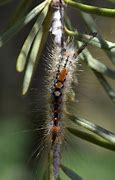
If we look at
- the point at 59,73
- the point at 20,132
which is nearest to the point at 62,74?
→ the point at 59,73

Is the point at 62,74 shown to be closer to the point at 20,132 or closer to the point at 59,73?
the point at 59,73

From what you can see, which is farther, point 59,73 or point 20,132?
point 20,132

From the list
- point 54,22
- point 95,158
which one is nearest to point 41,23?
point 54,22

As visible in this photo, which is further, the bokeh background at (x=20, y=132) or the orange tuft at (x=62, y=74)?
A: the bokeh background at (x=20, y=132)

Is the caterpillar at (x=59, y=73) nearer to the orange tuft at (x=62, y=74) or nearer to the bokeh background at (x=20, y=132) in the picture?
the orange tuft at (x=62, y=74)

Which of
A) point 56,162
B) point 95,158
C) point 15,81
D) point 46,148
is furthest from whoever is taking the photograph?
point 15,81

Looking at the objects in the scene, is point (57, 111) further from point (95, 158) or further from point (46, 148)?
point (95, 158)

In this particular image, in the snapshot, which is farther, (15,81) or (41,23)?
(15,81)

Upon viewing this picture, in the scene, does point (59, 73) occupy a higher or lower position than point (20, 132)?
higher

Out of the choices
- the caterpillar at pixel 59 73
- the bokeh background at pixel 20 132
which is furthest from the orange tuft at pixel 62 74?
the bokeh background at pixel 20 132

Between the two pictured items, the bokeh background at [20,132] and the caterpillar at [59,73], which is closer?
the caterpillar at [59,73]

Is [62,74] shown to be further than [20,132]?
No
